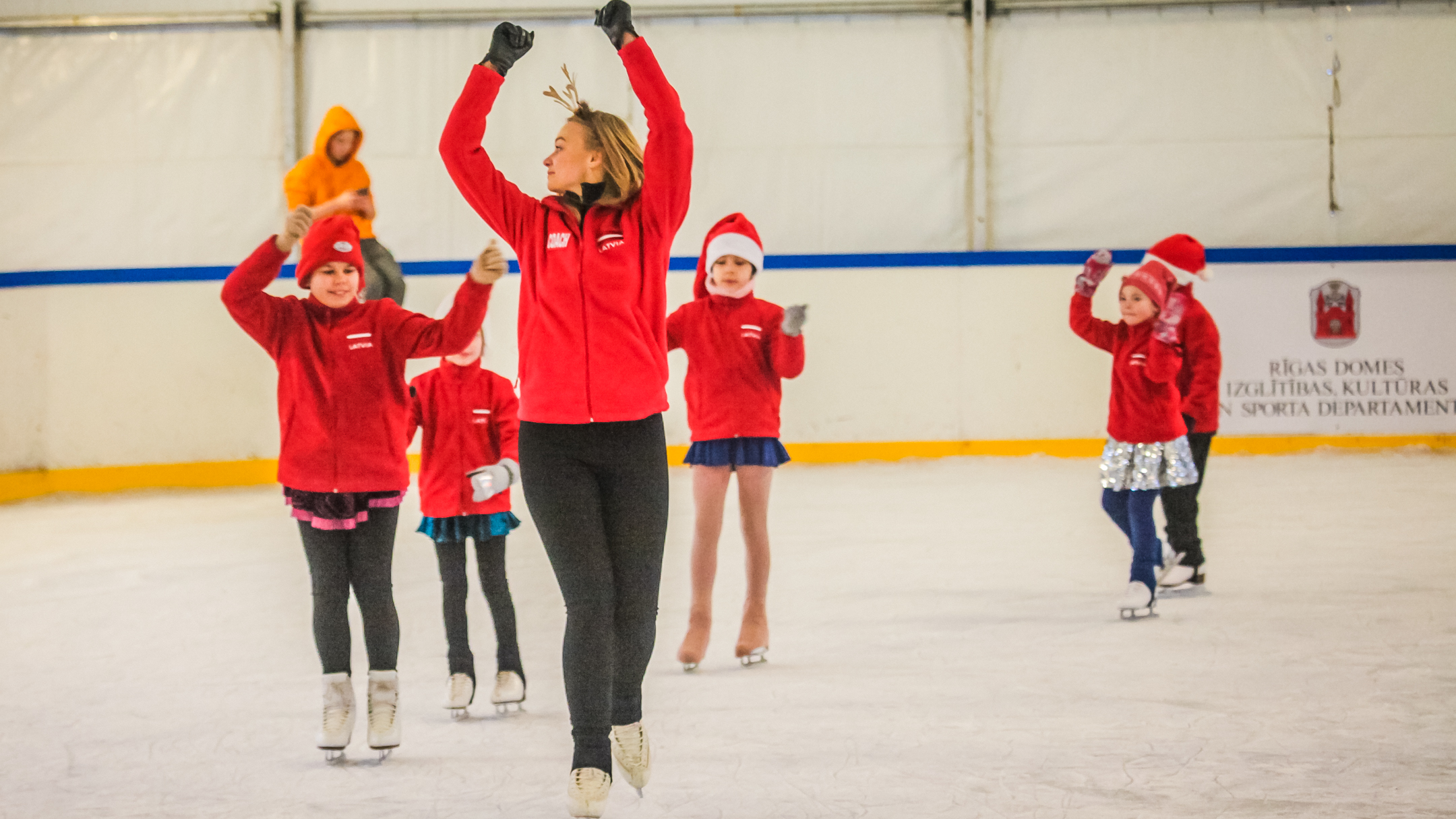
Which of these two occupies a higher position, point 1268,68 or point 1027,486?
point 1268,68

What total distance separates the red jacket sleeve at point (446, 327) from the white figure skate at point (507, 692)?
890 millimetres

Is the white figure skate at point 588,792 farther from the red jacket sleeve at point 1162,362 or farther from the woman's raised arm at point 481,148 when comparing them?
the red jacket sleeve at point 1162,362

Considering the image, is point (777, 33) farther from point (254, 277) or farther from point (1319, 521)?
point (254, 277)

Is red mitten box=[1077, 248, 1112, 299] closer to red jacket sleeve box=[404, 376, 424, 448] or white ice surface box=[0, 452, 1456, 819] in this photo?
white ice surface box=[0, 452, 1456, 819]

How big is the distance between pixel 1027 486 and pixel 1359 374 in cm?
310

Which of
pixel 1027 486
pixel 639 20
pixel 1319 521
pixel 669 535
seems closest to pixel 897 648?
pixel 669 535

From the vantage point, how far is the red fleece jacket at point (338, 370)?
2.95 metres

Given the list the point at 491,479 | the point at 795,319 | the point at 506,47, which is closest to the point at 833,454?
the point at 795,319

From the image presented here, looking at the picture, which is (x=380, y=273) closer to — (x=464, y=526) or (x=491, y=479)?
(x=464, y=526)

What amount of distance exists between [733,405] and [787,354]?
0.22 metres

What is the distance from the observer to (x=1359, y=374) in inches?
373

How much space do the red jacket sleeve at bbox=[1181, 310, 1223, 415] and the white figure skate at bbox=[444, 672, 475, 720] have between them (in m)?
2.92

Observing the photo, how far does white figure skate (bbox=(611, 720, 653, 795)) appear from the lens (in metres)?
2.52

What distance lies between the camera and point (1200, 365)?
502cm
